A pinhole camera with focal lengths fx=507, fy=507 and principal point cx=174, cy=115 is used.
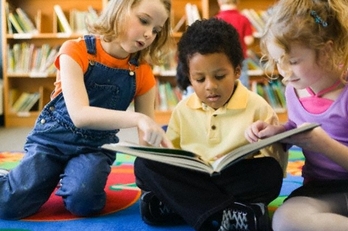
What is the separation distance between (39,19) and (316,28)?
2674 millimetres

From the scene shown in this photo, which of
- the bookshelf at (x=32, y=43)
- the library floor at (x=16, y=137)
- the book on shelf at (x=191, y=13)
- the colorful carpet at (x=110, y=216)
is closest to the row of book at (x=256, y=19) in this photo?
the book on shelf at (x=191, y=13)

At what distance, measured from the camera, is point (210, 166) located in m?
0.95

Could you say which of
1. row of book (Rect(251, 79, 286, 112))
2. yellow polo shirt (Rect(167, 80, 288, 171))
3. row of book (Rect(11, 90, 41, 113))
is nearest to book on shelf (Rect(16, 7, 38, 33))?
row of book (Rect(11, 90, 41, 113))

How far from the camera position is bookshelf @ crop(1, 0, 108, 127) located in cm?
335

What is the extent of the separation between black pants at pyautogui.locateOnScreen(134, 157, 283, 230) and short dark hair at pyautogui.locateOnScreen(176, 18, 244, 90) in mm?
276

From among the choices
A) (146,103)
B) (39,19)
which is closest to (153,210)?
(146,103)

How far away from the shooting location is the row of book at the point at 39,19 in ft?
11.0

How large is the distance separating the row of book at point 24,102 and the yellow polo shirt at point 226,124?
2375mm

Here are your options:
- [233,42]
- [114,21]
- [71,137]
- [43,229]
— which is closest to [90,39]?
[114,21]

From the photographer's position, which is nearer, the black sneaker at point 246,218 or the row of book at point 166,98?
the black sneaker at point 246,218

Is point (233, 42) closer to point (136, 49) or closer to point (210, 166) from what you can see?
point (136, 49)

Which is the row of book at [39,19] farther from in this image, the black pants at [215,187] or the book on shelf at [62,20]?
the black pants at [215,187]

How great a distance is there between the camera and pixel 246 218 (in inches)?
41.3

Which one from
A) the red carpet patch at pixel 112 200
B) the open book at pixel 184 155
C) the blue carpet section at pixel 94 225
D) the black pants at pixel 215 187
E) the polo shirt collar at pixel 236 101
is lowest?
the red carpet patch at pixel 112 200
